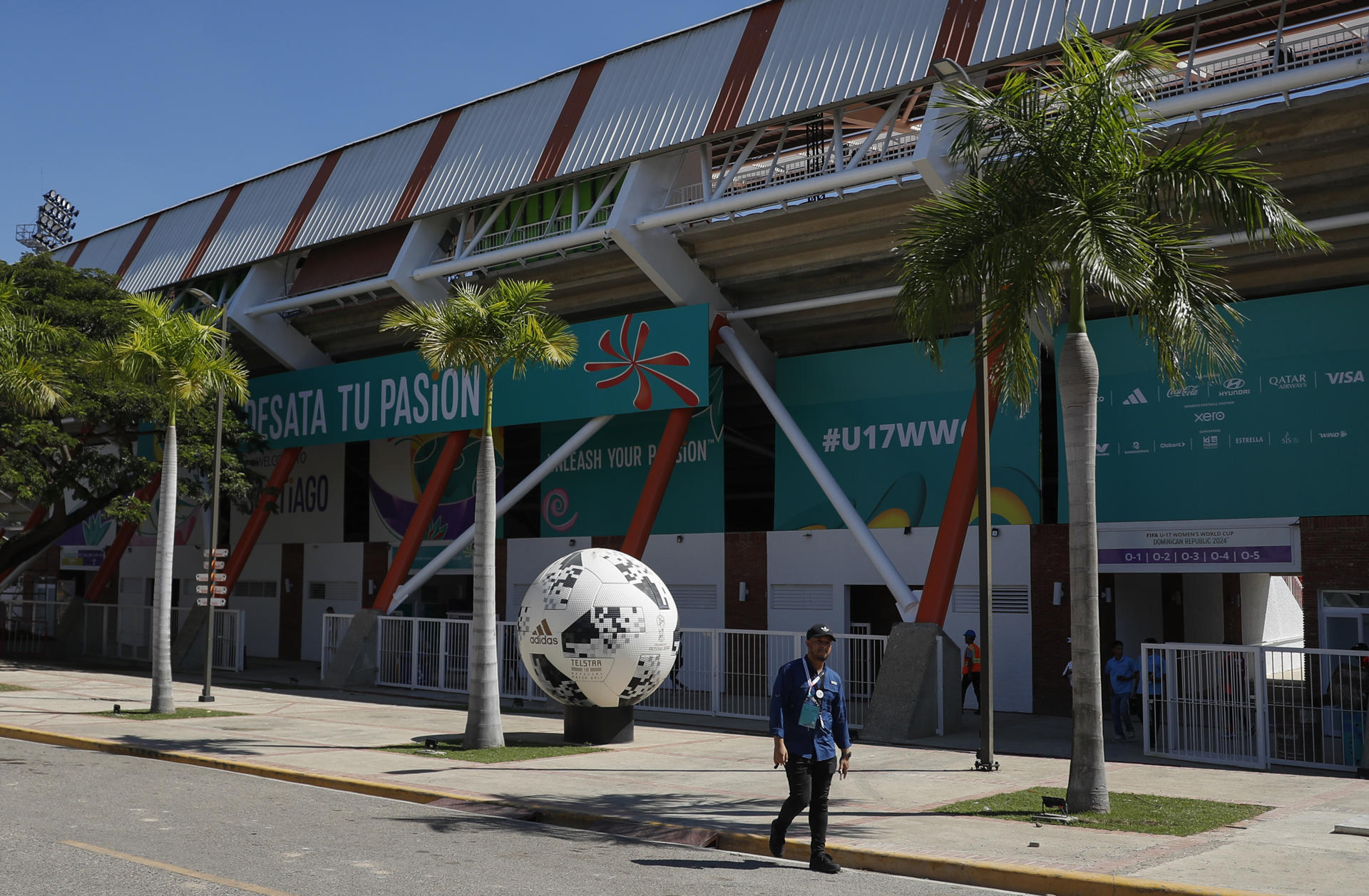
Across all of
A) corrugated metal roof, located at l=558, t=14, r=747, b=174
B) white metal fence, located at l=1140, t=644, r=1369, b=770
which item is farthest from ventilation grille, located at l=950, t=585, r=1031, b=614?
corrugated metal roof, located at l=558, t=14, r=747, b=174

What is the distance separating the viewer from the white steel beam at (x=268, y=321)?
3431 centimetres

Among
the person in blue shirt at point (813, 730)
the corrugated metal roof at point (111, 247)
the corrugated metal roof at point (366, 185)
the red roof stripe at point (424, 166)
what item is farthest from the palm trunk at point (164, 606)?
the corrugated metal roof at point (111, 247)

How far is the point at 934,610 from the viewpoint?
20844 mm

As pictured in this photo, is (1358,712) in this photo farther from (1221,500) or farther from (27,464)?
(27,464)

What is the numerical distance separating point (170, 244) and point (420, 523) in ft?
50.4

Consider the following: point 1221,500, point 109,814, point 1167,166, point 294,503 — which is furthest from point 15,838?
point 294,503

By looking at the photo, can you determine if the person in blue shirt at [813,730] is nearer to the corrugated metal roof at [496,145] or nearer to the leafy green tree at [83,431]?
the corrugated metal roof at [496,145]

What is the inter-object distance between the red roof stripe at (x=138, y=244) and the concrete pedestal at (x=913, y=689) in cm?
3041

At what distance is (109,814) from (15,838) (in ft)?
4.97

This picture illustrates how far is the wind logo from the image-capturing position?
52.3ft

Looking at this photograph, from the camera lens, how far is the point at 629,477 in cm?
3142

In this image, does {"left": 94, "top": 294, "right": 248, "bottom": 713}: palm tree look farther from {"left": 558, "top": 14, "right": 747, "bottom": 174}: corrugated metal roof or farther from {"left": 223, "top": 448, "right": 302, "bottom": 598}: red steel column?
{"left": 223, "top": 448, "right": 302, "bottom": 598}: red steel column

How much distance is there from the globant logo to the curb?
1570cm

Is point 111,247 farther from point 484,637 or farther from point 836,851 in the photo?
point 836,851
